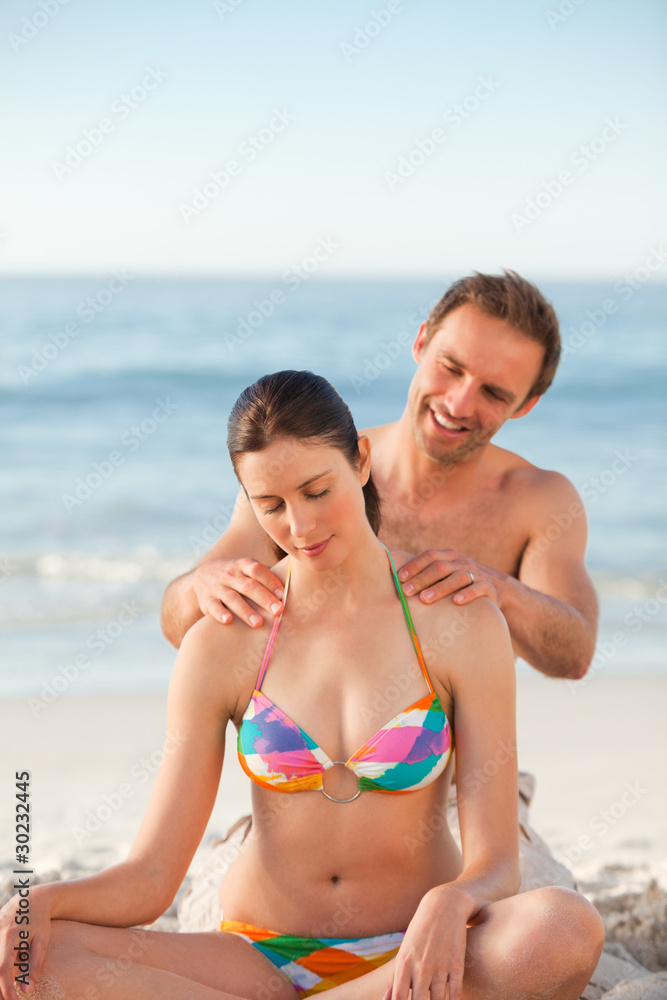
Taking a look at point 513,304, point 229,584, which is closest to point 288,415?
point 229,584

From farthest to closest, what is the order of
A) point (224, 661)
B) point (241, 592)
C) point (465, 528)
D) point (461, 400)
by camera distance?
point (465, 528) < point (461, 400) < point (241, 592) < point (224, 661)

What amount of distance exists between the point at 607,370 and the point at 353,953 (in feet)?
62.5

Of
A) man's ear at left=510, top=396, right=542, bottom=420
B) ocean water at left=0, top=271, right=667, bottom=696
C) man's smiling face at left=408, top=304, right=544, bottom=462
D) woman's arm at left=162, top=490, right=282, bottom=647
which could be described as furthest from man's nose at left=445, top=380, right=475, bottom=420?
ocean water at left=0, top=271, right=667, bottom=696

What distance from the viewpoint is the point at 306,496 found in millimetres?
→ 2289

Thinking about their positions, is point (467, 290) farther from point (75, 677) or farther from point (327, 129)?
point (327, 129)

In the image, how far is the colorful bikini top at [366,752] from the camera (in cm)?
231

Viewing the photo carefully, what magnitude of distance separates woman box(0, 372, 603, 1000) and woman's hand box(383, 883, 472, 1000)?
0.36ft

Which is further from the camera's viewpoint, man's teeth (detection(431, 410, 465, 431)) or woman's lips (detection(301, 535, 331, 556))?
man's teeth (detection(431, 410, 465, 431))

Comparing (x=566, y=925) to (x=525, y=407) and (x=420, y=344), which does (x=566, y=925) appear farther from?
(x=420, y=344)

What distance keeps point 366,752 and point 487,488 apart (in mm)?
1720

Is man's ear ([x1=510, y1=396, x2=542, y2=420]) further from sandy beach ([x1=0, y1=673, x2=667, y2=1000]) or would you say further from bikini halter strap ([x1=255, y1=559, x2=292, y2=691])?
sandy beach ([x1=0, y1=673, x2=667, y2=1000])

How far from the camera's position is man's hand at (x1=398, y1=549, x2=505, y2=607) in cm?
249

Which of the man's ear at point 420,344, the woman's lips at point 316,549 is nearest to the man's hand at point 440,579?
the woman's lips at point 316,549

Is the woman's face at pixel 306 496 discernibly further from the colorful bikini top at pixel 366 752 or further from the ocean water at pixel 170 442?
the ocean water at pixel 170 442
